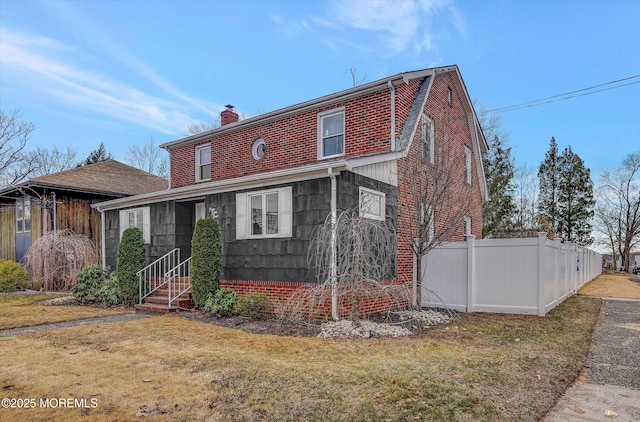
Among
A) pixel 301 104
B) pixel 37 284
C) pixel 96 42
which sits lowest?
pixel 37 284

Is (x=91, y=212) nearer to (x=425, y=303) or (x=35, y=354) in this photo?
(x=35, y=354)

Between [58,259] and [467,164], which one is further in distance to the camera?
[58,259]

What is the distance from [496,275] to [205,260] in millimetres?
7114

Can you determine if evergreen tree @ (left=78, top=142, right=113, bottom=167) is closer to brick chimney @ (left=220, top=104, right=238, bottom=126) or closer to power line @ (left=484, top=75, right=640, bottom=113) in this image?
brick chimney @ (left=220, top=104, right=238, bottom=126)

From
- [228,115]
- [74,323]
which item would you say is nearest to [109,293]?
[74,323]

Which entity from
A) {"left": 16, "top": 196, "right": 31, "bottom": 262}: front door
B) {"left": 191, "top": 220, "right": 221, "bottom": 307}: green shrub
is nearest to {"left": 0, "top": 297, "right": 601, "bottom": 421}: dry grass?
{"left": 191, "top": 220, "right": 221, "bottom": 307}: green shrub

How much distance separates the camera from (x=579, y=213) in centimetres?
3678

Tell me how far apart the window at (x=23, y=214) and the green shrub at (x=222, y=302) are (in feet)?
42.7

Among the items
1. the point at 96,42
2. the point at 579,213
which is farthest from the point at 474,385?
the point at 579,213

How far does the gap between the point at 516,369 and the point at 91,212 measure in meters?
17.7

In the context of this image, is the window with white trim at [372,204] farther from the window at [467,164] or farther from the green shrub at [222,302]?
the window at [467,164]

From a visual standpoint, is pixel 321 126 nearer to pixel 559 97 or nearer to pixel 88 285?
pixel 88 285

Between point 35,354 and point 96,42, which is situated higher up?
point 96,42

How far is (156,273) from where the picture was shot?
12.1 metres
